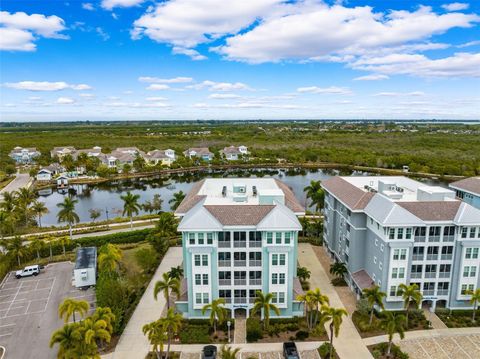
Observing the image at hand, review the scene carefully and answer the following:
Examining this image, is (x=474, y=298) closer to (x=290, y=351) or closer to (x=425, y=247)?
(x=425, y=247)

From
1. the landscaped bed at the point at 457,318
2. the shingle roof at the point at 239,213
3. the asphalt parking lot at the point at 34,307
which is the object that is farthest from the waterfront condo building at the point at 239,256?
the landscaped bed at the point at 457,318

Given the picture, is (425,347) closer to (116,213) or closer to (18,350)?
(18,350)

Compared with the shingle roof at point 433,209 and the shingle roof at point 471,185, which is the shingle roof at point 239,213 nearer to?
the shingle roof at point 433,209

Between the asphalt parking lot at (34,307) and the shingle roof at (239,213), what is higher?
the shingle roof at (239,213)

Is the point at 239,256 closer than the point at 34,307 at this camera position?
Yes

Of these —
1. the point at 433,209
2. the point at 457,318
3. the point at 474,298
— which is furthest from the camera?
the point at 433,209

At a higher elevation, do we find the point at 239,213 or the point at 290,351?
the point at 239,213

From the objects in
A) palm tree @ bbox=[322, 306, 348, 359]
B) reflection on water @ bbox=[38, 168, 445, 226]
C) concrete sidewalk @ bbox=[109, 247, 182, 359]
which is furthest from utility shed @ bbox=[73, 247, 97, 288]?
reflection on water @ bbox=[38, 168, 445, 226]

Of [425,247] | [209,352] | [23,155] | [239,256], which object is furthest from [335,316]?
[23,155]

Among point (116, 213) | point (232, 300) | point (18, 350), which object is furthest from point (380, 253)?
point (116, 213)
